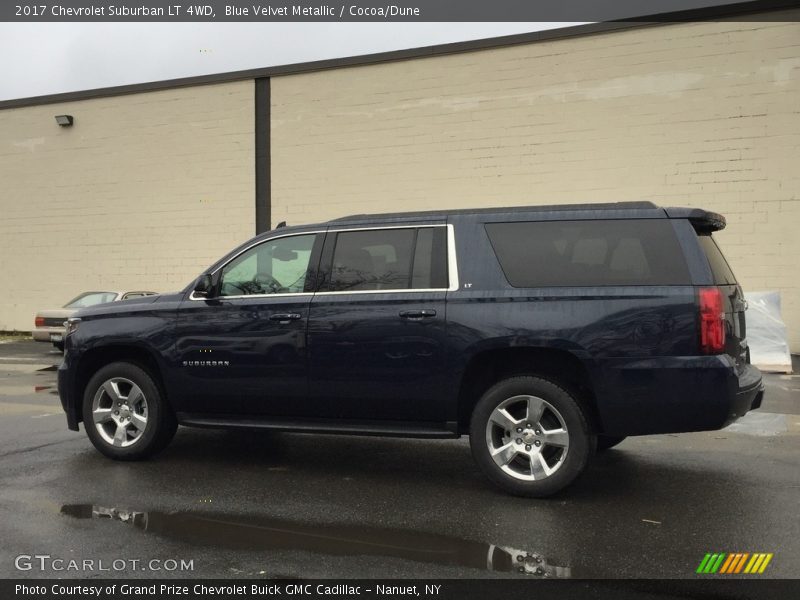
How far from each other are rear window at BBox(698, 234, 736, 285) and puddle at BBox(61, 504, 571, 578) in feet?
7.38

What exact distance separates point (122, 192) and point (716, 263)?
20134 millimetres

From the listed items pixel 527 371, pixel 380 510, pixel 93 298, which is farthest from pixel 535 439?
pixel 93 298

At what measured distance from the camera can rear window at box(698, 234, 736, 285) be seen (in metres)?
4.75

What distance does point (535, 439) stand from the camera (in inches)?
191

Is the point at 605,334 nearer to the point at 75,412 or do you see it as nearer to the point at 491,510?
the point at 491,510

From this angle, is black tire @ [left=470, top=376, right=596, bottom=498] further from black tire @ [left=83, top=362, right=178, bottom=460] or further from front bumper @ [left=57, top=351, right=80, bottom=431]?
front bumper @ [left=57, top=351, right=80, bottom=431]

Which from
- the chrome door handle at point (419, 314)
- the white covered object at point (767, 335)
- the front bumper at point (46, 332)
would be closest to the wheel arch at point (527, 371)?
the chrome door handle at point (419, 314)

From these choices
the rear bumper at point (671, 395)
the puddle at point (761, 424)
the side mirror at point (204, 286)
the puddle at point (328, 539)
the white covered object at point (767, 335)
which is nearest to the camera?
the puddle at point (328, 539)

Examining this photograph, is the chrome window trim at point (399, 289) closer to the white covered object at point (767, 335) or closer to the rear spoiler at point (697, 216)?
the rear spoiler at point (697, 216)

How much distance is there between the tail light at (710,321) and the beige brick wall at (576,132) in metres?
11.7

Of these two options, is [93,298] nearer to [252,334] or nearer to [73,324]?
[73,324]

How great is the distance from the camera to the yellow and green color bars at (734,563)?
3.66 metres

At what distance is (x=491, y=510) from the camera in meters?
4.67

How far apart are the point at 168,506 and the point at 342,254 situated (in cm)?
220
